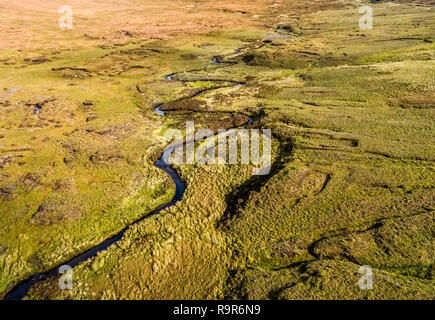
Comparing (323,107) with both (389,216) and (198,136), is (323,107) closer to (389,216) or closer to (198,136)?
(198,136)

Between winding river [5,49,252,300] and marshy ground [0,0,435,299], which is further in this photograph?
winding river [5,49,252,300]

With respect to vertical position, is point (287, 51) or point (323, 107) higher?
point (287, 51)

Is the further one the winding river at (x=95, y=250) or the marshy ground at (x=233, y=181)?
the winding river at (x=95, y=250)

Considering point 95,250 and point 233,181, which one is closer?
point 95,250

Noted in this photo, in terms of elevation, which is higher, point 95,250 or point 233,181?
point 233,181

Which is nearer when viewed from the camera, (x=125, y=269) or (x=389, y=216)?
(x=125, y=269)
